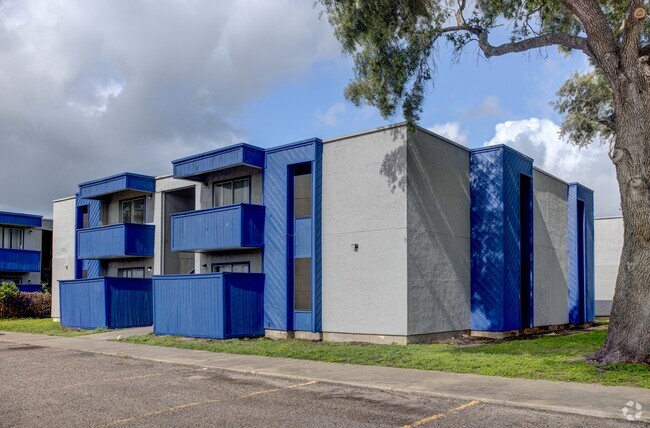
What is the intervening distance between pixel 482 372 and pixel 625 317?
336 cm

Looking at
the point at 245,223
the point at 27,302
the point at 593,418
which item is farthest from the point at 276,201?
the point at 27,302

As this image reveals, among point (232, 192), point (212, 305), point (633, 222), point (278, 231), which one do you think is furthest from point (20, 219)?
point (633, 222)

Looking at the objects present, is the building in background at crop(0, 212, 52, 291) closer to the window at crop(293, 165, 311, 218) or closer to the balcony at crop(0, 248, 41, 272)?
the balcony at crop(0, 248, 41, 272)

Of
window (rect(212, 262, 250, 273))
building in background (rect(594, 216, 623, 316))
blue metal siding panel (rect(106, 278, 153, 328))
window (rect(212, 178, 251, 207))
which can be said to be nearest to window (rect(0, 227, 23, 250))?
blue metal siding panel (rect(106, 278, 153, 328))

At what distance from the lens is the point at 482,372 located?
11977 millimetres

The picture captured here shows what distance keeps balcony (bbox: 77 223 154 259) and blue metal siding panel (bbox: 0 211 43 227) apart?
49.7 ft

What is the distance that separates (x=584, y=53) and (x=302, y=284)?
10.5 m

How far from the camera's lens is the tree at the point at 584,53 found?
41.7 ft

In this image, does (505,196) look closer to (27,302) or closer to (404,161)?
(404,161)

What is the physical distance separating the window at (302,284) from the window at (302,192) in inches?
62.5

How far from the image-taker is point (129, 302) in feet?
79.9

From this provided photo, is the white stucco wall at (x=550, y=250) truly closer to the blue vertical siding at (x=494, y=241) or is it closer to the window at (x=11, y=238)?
the blue vertical siding at (x=494, y=241)

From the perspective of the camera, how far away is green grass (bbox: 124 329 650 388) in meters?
11.6

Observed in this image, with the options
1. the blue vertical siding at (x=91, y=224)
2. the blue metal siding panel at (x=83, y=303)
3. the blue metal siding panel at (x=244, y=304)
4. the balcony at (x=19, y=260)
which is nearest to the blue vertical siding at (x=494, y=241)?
the blue metal siding panel at (x=244, y=304)
